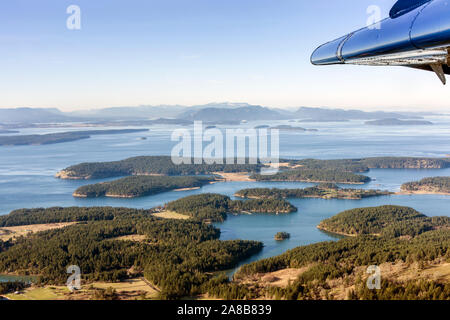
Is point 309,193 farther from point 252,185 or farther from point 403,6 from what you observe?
point 403,6

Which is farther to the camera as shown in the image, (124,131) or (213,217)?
(124,131)

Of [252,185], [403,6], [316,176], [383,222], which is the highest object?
[403,6]

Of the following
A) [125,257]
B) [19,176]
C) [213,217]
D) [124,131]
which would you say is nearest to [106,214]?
[213,217]

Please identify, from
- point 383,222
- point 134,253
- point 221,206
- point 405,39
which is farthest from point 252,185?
point 405,39

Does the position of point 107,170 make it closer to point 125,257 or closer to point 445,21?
point 125,257

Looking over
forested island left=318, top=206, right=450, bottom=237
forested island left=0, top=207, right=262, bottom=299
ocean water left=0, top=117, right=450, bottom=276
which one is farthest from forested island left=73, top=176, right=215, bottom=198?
forested island left=318, top=206, right=450, bottom=237
